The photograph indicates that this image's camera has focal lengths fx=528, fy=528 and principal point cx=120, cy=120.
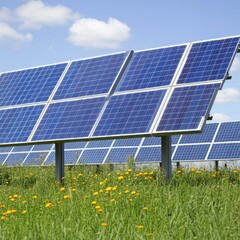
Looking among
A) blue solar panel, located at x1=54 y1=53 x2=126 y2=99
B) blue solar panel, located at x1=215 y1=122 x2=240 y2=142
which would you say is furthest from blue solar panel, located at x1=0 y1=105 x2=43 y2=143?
blue solar panel, located at x1=215 y1=122 x2=240 y2=142

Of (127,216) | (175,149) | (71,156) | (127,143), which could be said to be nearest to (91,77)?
(127,143)

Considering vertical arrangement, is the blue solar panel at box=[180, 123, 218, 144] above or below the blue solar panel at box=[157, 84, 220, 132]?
above

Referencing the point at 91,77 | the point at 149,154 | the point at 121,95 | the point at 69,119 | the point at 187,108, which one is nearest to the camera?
the point at 187,108

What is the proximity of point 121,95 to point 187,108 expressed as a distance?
2.48 metres

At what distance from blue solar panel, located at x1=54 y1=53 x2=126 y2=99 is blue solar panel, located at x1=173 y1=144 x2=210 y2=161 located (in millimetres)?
7848

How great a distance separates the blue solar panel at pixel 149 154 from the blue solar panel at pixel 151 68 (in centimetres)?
786

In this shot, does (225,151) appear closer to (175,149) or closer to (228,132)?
(228,132)

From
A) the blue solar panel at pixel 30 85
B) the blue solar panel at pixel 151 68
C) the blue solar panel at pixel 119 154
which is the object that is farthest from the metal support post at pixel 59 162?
the blue solar panel at pixel 119 154

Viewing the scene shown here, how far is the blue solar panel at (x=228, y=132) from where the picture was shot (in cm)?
→ 2330

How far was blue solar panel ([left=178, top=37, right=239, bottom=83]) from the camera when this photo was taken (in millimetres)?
12797

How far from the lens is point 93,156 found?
23.0 metres

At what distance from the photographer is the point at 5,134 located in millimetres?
16297

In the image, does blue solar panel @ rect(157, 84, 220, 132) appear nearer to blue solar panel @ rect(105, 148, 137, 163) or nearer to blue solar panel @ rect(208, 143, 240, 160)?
blue solar panel @ rect(105, 148, 137, 163)

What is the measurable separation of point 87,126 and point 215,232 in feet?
30.0
